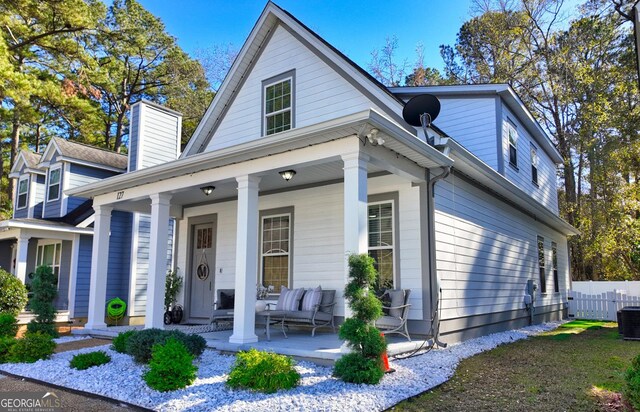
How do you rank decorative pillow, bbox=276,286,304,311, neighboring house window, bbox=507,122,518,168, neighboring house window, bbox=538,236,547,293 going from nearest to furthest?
decorative pillow, bbox=276,286,304,311 → neighboring house window, bbox=507,122,518,168 → neighboring house window, bbox=538,236,547,293

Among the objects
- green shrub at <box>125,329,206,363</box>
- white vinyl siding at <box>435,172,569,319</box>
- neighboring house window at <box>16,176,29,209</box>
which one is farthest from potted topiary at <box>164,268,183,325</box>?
neighboring house window at <box>16,176,29,209</box>

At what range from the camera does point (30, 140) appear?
25672 millimetres

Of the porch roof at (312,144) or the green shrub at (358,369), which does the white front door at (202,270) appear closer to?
the porch roof at (312,144)

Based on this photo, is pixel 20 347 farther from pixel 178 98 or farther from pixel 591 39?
pixel 591 39

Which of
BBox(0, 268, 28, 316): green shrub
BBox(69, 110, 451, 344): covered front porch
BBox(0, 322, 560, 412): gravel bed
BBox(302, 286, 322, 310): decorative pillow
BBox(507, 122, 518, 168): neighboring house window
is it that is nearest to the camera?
BBox(0, 322, 560, 412): gravel bed

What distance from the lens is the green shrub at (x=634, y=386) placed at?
3312 mm

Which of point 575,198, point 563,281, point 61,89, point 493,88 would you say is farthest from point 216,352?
point 575,198

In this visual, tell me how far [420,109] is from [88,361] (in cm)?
639

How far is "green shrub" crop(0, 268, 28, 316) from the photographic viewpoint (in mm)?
10750

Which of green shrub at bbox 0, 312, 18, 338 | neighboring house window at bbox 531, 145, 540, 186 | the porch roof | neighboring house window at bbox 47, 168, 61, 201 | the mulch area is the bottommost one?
the mulch area

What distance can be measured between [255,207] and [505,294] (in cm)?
654

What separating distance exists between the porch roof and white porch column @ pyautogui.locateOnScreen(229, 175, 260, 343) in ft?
1.77

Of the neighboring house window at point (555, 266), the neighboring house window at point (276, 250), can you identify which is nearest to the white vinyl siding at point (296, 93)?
the neighboring house window at point (276, 250)

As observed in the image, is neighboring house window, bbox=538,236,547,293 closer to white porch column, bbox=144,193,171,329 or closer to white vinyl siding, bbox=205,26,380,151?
white vinyl siding, bbox=205,26,380,151
